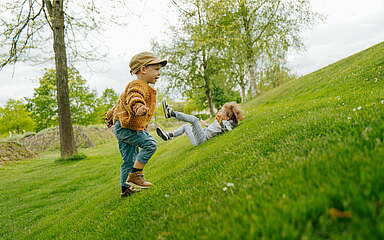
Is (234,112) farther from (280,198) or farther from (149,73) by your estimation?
(280,198)

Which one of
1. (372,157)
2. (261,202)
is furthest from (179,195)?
(372,157)

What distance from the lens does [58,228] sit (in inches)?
186

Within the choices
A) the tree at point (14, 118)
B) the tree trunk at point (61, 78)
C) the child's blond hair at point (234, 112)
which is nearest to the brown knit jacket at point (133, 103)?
the child's blond hair at point (234, 112)

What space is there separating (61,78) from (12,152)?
905cm

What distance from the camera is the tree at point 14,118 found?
51094 mm

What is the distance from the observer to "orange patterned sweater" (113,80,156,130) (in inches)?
174

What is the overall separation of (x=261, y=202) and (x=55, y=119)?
5144cm

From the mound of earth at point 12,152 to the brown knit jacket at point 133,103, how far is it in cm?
1781

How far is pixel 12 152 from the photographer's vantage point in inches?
753

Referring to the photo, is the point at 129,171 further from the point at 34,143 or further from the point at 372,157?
the point at 34,143

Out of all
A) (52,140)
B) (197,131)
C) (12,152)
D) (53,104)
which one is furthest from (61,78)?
(53,104)

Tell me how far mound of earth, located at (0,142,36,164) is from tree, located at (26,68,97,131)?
24.3 metres

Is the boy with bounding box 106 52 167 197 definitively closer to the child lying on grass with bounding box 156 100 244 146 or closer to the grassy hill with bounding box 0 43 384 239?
the grassy hill with bounding box 0 43 384 239

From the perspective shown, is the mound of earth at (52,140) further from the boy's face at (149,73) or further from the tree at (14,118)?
the boy's face at (149,73)
